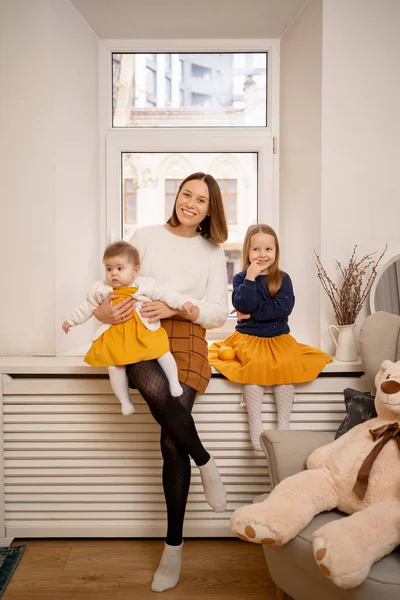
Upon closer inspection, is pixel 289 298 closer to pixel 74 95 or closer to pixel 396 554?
pixel 396 554

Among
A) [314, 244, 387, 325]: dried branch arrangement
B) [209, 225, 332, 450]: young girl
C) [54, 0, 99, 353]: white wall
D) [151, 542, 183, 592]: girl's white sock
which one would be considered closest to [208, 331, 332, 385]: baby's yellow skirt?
[209, 225, 332, 450]: young girl

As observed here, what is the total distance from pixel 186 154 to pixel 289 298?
3.59 ft

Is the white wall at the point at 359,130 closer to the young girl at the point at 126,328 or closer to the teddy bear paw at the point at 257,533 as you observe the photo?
the young girl at the point at 126,328

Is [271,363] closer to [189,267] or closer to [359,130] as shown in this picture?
[189,267]

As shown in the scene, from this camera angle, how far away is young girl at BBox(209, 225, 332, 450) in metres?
2.07

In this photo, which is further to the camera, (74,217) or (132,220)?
(132,220)

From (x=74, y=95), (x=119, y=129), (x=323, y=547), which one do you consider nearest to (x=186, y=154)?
(x=119, y=129)

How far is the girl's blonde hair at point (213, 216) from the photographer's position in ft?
6.72

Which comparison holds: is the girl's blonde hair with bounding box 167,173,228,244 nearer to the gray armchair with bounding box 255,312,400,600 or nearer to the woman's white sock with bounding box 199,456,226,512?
the gray armchair with bounding box 255,312,400,600

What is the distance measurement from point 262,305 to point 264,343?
0.15 metres

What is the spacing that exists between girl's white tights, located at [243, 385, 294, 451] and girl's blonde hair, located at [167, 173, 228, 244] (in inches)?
24.0

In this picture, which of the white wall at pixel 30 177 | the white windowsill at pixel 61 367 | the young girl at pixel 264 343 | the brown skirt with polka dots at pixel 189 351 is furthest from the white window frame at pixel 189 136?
the brown skirt with polka dots at pixel 189 351

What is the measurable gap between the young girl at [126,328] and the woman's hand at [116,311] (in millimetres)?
11

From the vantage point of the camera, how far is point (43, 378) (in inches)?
86.4
